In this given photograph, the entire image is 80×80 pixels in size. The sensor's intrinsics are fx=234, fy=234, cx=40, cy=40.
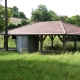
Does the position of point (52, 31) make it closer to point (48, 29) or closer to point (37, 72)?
point (48, 29)

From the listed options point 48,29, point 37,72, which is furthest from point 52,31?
point 37,72

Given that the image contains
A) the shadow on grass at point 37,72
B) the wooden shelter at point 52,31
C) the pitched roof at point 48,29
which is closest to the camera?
the shadow on grass at point 37,72

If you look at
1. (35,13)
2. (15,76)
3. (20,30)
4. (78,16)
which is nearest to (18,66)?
(15,76)

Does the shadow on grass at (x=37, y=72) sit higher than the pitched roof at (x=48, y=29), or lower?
lower

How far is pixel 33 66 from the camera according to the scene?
12.7m

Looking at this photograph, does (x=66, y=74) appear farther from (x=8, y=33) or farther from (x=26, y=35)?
(x=8, y=33)

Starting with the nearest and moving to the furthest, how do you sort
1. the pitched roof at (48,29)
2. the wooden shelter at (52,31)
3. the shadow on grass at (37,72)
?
1. the shadow on grass at (37,72)
2. the wooden shelter at (52,31)
3. the pitched roof at (48,29)

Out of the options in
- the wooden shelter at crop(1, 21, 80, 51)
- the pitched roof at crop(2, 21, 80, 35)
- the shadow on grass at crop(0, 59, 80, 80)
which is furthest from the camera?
the pitched roof at crop(2, 21, 80, 35)

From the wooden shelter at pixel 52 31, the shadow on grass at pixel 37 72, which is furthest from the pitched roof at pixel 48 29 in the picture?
the shadow on grass at pixel 37 72

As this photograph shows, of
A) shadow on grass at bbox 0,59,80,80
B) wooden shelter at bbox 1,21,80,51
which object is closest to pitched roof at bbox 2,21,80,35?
wooden shelter at bbox 1,21,80,51

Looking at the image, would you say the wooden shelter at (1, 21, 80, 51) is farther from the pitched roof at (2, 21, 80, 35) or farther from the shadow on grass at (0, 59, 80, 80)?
the shadow on grass at (0, 59, 80, 80)

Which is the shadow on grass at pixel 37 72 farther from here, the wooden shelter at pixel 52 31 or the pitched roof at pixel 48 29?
the pitched roof at pixel 48 29

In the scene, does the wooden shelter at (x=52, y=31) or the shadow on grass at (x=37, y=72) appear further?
the wooden shelter at (x=52, y=31)

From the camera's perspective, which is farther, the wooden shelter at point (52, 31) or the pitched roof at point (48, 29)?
the pitched roof at point (48, 29)
